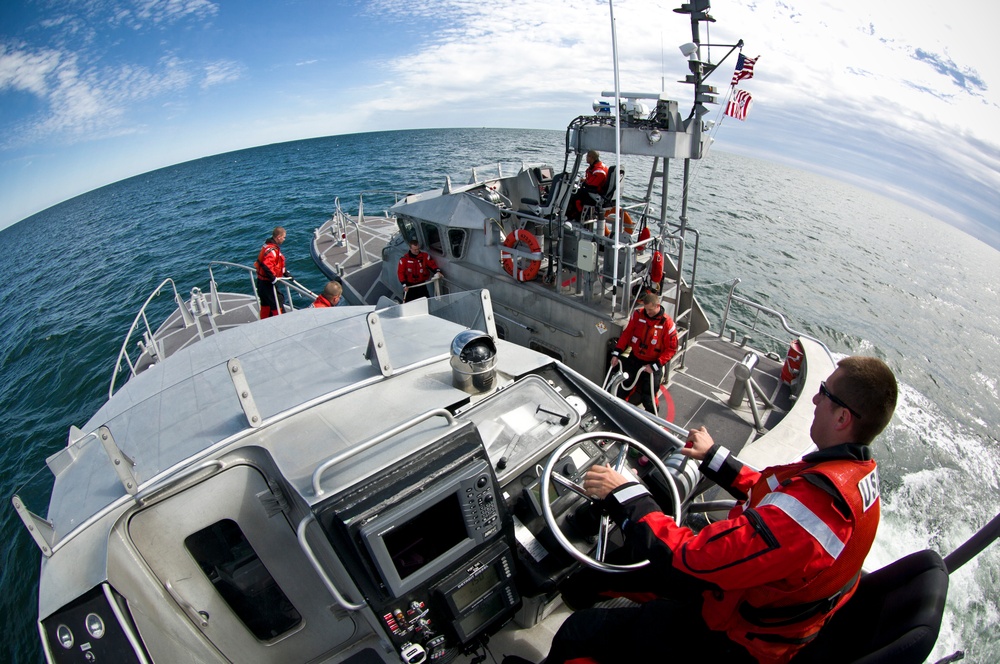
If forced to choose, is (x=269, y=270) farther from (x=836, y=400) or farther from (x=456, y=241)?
(x=836, y=400)

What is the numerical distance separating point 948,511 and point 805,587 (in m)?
8.35

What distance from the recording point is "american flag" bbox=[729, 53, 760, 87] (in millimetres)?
6905

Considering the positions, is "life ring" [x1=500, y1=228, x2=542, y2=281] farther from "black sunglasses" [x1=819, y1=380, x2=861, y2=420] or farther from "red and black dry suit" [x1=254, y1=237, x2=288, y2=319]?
"black sunglasses" [x1=819, y1=380, x2=861, y2=420]

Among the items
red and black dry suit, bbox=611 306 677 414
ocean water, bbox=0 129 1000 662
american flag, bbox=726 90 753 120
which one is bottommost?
ocean water, bbox=0 129 1000 662

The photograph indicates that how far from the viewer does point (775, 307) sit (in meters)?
16.4

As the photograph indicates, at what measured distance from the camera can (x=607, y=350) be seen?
303 inches

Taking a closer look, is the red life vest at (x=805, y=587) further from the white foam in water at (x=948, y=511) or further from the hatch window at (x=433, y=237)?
the hatch window at (x=433, y=237)

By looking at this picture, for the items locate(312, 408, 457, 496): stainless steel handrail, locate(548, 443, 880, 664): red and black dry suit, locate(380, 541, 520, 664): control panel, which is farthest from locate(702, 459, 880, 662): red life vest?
locate(312, 408, 457, 496): stainless steel handrail

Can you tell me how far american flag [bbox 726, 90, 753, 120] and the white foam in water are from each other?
6738mm

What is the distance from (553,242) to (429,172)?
3543 cm

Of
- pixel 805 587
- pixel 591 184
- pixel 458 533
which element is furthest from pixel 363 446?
pixel 591 184

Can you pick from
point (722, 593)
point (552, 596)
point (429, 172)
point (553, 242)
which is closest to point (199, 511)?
point (552, 596)

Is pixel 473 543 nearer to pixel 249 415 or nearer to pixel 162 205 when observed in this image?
pixel 249 415

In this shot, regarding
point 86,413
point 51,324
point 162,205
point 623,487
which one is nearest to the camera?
point 623,487
